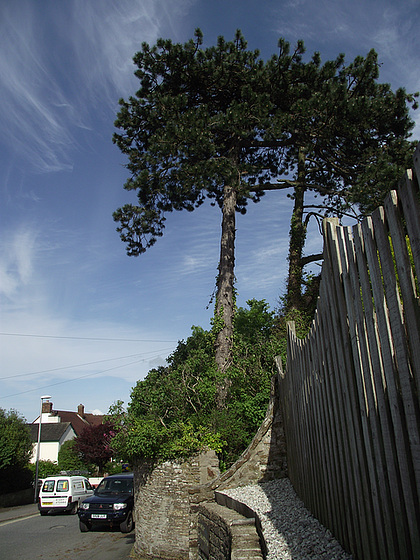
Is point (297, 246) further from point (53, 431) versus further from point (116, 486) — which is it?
point (53, 431)

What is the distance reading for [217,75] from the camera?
15297 mm

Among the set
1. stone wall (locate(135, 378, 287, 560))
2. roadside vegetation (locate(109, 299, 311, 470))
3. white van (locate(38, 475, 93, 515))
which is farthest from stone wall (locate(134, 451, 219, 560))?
white van (locate(38, 475, 93, 515))

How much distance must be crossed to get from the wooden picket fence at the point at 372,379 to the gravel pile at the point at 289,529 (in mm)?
133

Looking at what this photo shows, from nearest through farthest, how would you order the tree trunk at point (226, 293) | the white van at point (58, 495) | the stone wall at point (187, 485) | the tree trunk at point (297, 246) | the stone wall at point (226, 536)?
the stone wall at point (226, 536) → the stone wall at point (187, 485) → the tree trunk at point (226, 293) → the tree trunk at point (297, 246) → the white van at point (58, 495)

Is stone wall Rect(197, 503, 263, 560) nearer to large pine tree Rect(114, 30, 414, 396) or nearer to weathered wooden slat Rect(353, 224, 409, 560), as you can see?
weathered wooden slat Rect(353, 224, 409, 560)

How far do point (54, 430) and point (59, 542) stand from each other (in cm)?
4324

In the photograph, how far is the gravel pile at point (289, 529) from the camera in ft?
12.0

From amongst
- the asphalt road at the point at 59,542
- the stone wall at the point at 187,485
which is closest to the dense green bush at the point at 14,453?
the asphalt road at the point at 59,542

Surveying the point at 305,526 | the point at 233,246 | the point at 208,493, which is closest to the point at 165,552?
the point at 208,493

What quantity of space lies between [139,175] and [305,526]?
512 inches

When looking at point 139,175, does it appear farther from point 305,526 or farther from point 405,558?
point 405,558

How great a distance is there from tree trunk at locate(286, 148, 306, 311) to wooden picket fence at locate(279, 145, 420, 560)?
12466 mm

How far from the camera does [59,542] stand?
44.6 feet

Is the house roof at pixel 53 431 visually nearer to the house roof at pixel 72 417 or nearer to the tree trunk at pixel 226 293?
the house roof at pixel 72 417
